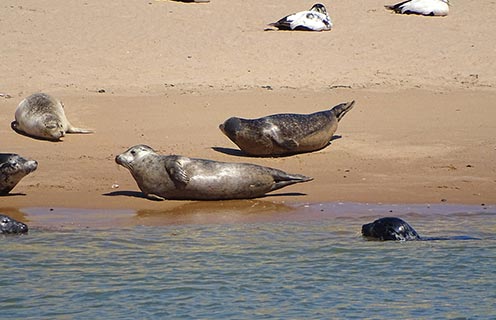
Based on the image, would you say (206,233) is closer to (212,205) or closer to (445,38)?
(212,205)

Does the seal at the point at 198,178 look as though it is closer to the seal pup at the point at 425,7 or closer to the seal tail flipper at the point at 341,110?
the seal tail flipper at the point at 341,110

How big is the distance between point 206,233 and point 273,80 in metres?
5.95

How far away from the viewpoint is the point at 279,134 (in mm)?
9320

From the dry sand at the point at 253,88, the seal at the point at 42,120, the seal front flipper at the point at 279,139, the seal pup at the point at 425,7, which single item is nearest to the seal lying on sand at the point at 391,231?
the dry sand at the point at 253,88

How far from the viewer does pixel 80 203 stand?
7.83 metres

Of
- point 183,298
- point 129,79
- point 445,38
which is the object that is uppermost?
point 445,38

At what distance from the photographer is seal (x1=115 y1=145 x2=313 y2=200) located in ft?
25.8

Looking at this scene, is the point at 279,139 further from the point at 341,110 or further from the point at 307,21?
the point at 307,21

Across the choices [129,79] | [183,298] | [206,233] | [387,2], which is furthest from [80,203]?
[387,2]

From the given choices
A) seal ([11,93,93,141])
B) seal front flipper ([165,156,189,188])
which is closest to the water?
seal front flipper ([165,156,189,188])

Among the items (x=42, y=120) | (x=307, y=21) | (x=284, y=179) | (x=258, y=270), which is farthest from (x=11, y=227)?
(x=307, y=21)

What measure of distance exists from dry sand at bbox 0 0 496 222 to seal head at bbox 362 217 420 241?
1.06 metres

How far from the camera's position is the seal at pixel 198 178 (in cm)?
788

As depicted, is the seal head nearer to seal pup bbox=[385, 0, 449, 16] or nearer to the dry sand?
the dry sand
